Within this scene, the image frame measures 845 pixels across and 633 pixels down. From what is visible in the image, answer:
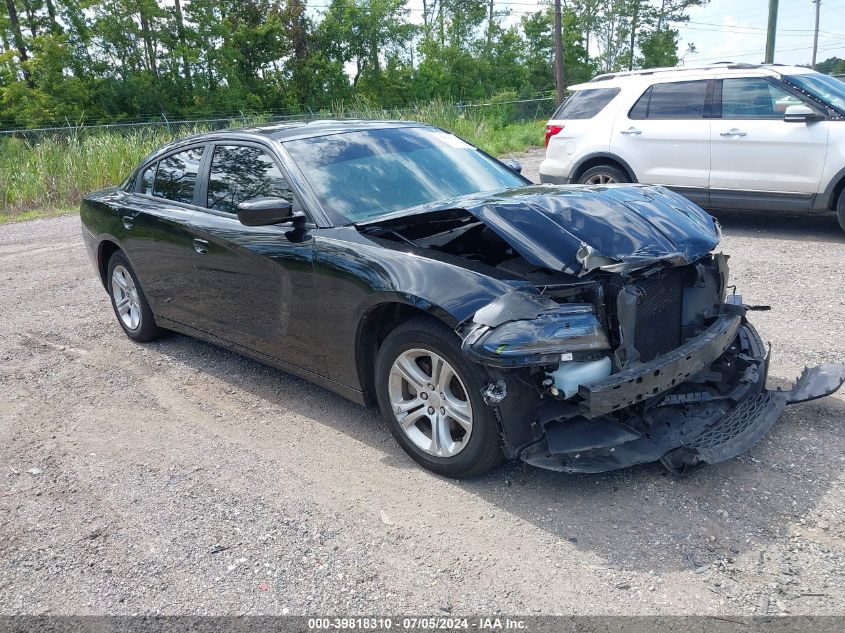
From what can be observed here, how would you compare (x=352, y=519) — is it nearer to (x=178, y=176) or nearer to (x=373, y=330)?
(x=373, y=330)

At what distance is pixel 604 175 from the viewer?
374 inches

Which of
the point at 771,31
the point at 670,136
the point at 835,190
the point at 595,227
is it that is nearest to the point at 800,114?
the point at 835,190

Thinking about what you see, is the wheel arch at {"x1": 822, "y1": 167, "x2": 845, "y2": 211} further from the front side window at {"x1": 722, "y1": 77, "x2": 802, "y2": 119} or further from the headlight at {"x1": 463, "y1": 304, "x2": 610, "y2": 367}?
the headlight at {"x1": 463, "y1": 304, "x2": 610, "y2": 367}

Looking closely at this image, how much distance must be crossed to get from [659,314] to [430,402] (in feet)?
4.01

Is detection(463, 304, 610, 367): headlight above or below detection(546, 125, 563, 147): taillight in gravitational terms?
below

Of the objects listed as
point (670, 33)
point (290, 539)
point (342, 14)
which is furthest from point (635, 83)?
point (670, 33)

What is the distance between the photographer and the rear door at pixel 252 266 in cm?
419

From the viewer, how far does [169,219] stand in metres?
5.17

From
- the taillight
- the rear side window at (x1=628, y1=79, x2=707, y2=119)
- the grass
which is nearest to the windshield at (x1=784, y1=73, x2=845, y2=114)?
the rear side window at (x1=628, y1=79, x2=707, y2=119)

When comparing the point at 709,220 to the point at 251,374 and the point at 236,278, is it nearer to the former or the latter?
the point at 236,278

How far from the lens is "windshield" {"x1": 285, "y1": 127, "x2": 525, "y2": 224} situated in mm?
4262

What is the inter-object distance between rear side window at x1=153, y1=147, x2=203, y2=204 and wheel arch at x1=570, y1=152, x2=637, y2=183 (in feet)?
18.8

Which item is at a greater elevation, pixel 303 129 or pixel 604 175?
pixel 303 129

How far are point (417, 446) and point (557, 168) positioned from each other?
6.96 metres
